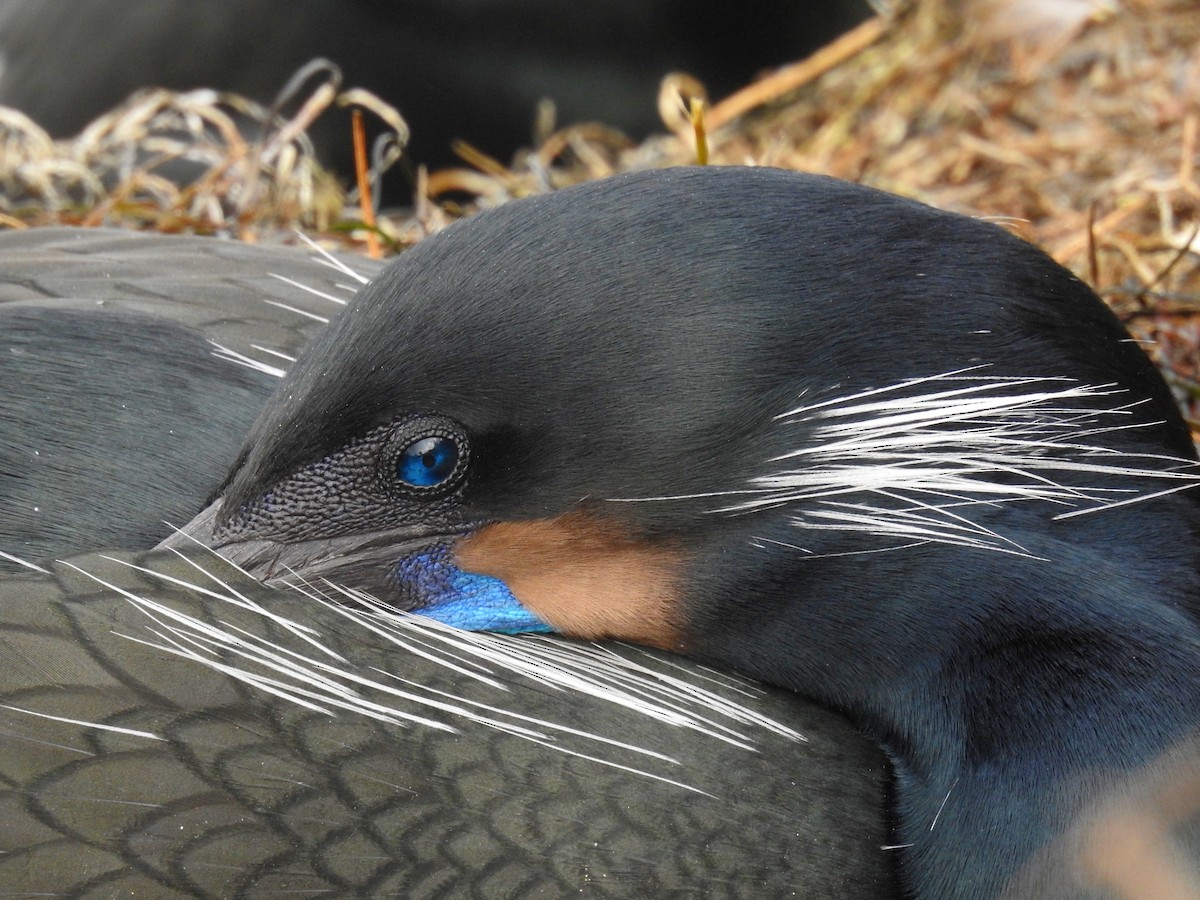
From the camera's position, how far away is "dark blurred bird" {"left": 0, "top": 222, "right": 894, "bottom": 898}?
159 centimetres

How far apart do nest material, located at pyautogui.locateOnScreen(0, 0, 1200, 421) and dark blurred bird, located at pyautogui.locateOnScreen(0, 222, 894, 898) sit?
141cm

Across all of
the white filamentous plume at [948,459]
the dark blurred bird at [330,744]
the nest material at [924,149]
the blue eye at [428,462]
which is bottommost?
the dark blurred bird at [330,744]

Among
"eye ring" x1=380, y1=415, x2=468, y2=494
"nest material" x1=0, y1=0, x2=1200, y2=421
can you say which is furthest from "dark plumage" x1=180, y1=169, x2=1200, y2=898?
"nest material" x1=0, y1=0, x2=1200, y2=421

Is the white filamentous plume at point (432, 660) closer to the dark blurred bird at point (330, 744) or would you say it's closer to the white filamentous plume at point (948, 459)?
the dark blurred bird at point (330, 744)

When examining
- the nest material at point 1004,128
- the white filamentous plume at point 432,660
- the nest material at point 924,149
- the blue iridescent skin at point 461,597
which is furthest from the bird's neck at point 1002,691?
the nest material at point 1004,128

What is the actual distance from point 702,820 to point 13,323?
3.85 ft

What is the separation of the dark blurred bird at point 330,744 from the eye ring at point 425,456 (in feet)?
0.55

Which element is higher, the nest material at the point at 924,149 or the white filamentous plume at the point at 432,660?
the nest material at the point at 924,149

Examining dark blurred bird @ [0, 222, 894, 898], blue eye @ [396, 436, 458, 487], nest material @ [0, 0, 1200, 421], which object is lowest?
dark blurred bird @ [0, 222, 894, 898]

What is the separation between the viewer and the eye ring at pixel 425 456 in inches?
70.0

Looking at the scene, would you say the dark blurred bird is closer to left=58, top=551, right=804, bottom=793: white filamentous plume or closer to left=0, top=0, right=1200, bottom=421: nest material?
left=58, top=551, right=804, bottom=793: white filamentous plume

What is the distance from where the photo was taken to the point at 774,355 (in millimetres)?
1758

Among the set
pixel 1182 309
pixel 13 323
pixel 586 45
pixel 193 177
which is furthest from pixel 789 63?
pixel 13 323

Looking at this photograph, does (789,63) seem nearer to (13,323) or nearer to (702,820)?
(13,323)
